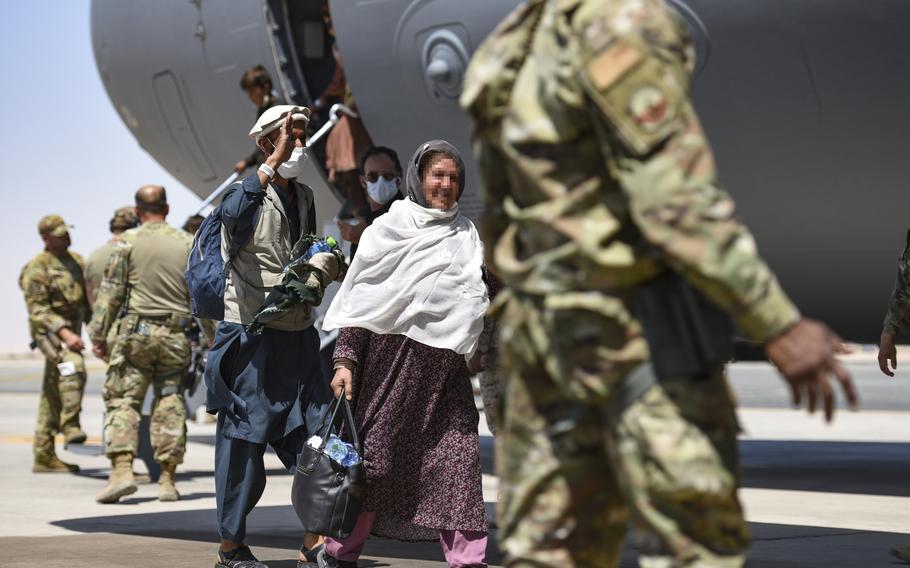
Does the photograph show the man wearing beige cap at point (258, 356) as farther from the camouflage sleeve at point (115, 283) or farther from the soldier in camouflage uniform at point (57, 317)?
the soldier in camouflage uniform at point (57, 317)

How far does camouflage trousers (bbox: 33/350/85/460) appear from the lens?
416 inches

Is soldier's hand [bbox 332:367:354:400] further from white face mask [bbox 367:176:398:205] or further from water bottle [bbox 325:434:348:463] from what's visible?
white face mask [bbox 367:176:398:205]

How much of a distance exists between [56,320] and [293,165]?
206 inches

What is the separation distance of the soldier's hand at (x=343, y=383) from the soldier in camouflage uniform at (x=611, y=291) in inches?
92.2

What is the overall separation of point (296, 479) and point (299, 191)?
1.24 m

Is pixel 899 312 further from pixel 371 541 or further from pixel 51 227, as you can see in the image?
pixel 51 227

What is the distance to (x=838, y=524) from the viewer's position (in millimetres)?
7309

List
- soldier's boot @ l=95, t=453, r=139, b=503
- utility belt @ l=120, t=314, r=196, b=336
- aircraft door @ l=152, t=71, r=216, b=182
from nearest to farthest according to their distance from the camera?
Answer: 1. soldier's boot @ l=95, t=453, r=139, b=503
2. utility belt @ l=120, t=314, r=196, b=336
3. aircraft door @ l=152, t=71, r=216, b=182

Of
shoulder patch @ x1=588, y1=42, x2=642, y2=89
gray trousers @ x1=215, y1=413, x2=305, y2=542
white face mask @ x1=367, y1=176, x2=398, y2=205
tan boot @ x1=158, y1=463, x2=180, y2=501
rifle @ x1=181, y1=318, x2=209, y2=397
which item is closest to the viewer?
shoulder patch @ x1=588, y1=42, x2=642, y2=89

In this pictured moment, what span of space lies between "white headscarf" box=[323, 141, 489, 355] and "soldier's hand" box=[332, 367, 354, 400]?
16 cm

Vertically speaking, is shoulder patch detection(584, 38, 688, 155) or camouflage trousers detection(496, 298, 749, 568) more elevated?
shoulder patch detection(584, 38, 688, 155)

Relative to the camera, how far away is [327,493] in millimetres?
5320

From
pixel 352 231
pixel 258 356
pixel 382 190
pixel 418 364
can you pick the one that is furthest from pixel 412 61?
pixel 418 364

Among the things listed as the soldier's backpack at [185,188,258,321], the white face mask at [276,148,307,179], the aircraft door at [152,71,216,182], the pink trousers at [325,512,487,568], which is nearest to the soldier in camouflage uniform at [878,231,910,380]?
the pink trousers at [325,512,487,568]
